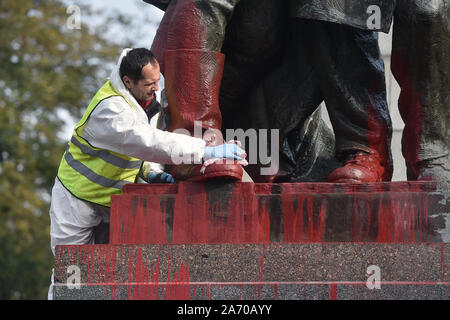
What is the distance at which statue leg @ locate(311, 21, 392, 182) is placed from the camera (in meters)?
5.56

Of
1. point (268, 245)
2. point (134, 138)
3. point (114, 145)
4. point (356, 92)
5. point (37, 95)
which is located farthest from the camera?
point (37, 95)

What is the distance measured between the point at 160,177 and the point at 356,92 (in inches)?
50.5

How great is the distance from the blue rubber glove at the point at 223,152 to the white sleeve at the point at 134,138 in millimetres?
36

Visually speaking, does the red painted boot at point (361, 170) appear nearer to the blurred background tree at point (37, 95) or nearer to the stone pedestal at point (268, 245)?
the stone pedestal at point (268, 245)

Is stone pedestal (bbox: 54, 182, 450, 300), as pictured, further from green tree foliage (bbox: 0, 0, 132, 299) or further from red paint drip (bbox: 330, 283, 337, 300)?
green tree foliage (bbox: 0, 0, 132, 299)

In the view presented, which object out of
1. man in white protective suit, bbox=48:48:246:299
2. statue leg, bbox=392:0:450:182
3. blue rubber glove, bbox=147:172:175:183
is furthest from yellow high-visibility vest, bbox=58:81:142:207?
statue leg, bbox=392:0:450:182

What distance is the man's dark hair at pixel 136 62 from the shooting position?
5160 millimetres

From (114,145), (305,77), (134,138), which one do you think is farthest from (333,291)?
(305,77)

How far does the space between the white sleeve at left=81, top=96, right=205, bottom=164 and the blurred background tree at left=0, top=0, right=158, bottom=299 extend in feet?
44.9

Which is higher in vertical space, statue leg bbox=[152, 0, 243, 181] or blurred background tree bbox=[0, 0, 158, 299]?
blurred background tree bbox=[0, 0, 158, 299]

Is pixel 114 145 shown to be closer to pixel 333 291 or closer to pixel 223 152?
pixel 223 152

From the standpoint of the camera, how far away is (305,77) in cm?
595

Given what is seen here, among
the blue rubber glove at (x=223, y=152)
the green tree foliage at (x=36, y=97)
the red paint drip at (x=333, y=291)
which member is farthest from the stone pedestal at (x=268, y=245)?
the green tree foliage at (x=36, y=97)
